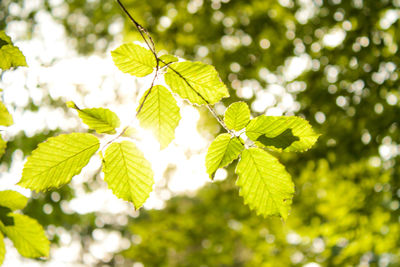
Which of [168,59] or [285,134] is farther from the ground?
[168,59]

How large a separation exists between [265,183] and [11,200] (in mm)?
725

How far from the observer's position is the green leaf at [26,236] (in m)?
0.82

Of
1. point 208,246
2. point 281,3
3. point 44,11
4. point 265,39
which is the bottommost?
point 208,246

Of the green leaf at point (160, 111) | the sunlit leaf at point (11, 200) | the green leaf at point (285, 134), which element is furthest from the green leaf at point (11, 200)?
the green leaf at point (285, 134)

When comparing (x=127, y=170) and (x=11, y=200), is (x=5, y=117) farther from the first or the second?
(x=127, y=170)

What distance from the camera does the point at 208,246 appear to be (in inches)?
166

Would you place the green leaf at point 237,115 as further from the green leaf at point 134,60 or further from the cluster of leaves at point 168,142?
the green leaf at point 134,60

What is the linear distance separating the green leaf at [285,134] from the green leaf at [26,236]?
2.25ft

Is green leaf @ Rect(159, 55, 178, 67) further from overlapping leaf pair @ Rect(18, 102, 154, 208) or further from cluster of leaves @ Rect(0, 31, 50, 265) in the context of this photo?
cluster of leaves @ Rect(0, 31, 50, 265)

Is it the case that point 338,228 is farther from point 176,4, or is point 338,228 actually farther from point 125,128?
point 125,128

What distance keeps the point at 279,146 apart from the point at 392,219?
3.75 meters

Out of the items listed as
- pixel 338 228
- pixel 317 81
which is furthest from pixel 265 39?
pixel 338 228

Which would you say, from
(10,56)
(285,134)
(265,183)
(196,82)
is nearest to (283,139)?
(285,134)

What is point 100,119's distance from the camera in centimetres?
69
